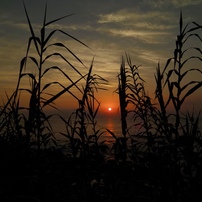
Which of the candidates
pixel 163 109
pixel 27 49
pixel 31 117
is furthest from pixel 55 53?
pixel 163 109

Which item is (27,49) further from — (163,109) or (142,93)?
(142,93)

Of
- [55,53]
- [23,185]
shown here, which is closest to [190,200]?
[23,185]

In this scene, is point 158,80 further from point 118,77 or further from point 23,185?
point 23,185

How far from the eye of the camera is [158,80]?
4.23 metres

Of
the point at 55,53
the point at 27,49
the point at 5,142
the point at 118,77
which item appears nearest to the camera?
the point at 27,49

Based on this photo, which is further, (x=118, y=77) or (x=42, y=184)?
(x=118, y=77)

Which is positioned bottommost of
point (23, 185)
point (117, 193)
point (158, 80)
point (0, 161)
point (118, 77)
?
point (117, 193)

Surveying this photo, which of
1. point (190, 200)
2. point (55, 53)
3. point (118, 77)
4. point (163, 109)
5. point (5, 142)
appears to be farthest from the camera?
point (118, 77)

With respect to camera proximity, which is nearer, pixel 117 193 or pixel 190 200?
pixel 190 200

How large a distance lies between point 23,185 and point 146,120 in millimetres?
3750

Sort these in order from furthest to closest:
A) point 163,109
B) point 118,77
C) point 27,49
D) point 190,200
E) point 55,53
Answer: point 118,77 → point 163,109 → point 190,200 → point 55,53 → point 27,49

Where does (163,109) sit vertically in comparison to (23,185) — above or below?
above

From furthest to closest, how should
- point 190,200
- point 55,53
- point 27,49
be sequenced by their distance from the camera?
point 190,200 → point 55,53 → point 27,49

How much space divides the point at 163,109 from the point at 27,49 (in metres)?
2.40
